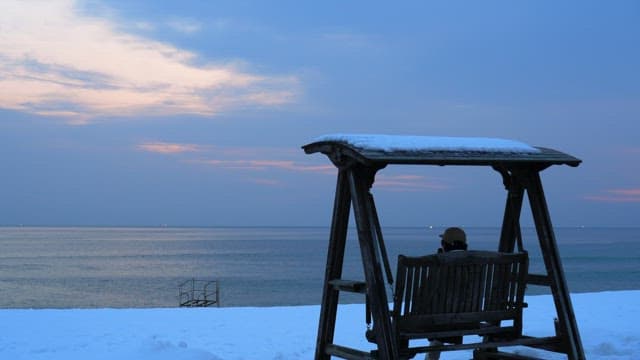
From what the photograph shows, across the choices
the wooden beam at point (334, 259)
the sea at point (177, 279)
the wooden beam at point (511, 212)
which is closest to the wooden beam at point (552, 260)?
the wooden beam at point (511, 212)

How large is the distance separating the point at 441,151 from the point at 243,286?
7397 cm

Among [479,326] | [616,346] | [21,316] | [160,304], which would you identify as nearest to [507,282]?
[479,326]

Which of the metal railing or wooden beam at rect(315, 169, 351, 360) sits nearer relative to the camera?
wooden beam at rect(315, 169, 351, 360)

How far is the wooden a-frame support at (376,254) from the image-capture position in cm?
756

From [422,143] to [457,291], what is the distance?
1.48 m

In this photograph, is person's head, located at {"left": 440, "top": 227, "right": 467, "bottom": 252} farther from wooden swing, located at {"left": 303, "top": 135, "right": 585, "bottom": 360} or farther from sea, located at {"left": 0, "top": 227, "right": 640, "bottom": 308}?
sea, located at {"left": 0, "top": 227, "right": 640, "bottom": 308}

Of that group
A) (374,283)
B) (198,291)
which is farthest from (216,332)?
(198,291)

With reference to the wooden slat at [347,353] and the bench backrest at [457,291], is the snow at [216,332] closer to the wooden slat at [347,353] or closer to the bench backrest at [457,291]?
the wooden slat at [347,353]

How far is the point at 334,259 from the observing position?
8.16 meters

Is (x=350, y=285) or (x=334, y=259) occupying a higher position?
(x=334, y=259)

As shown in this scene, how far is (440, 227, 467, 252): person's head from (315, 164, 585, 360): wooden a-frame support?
3.08ft

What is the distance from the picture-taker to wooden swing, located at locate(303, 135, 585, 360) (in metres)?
7.56

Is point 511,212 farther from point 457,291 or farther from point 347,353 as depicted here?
point 347,353

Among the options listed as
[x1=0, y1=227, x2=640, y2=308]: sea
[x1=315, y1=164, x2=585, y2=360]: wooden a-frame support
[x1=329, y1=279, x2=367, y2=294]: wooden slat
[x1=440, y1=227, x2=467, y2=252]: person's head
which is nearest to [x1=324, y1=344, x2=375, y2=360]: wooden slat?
[x1=315, y1=164, x2=585, y2=360]: wooden a-frame support
